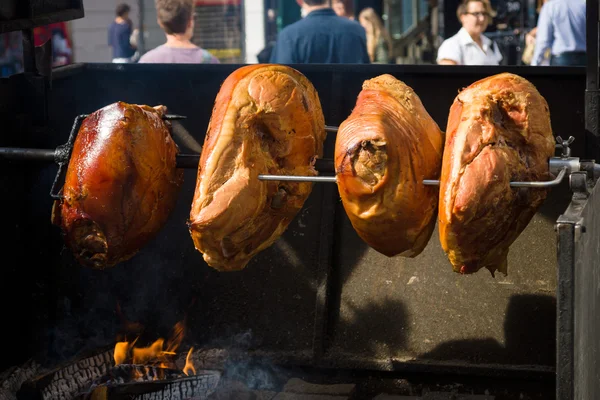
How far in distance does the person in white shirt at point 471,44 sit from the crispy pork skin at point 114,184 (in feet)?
14.1

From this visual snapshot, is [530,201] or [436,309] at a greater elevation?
[530,201]

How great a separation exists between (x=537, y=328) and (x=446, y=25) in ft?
22.5

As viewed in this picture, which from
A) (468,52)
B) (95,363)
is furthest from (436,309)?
(468,52)

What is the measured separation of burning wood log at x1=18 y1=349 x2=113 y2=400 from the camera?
3.28m

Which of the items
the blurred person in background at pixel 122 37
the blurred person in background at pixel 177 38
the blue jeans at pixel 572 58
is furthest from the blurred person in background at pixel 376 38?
the blurred person in background at pixel 177 38

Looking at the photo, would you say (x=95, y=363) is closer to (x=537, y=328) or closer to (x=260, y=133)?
(x=260, y=133)

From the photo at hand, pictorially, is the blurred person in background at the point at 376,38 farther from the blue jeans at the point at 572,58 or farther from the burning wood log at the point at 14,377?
the burning wood log at the point at 14,377

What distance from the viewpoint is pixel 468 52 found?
273 inches

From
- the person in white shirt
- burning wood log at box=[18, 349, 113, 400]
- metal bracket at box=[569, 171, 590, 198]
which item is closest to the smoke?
burning wood log at box=[18, 349, 113, 400]

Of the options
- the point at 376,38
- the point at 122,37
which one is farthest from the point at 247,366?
the point at 122,37

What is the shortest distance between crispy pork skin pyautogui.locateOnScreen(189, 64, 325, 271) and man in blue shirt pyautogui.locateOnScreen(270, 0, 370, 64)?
3087mm

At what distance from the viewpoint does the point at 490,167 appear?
2.58 meters

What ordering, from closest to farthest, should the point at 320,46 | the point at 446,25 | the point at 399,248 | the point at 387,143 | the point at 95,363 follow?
1. the point at 387,143
2. the point at 399,248
3. the point at 95,363
4. the point at 320,46
5. the point at 446,25

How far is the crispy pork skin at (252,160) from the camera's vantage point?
2797mm
